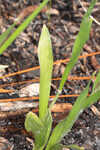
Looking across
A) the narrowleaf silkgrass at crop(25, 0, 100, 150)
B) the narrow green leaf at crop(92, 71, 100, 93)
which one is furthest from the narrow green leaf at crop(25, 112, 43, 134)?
the narrow green leaf at crop(92, 71, 100, 93)

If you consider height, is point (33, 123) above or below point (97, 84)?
below

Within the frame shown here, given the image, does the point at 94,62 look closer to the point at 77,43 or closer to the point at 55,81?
the point at 55,81

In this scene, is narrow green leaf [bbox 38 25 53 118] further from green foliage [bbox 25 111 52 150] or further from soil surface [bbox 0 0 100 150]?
soil surface [bbox 0 0 100 150]

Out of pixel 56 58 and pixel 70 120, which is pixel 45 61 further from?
pixel 56 58

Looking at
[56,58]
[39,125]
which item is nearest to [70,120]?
[39,125]

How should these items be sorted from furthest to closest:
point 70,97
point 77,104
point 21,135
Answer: point 70,97 < point 21,135 < point 77,104

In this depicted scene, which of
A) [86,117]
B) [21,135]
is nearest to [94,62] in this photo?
[86,117]

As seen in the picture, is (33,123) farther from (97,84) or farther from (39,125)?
(97,84)

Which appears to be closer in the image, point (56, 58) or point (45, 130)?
point (45, 130)

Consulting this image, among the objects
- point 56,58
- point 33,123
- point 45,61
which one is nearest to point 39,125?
point 33,123
